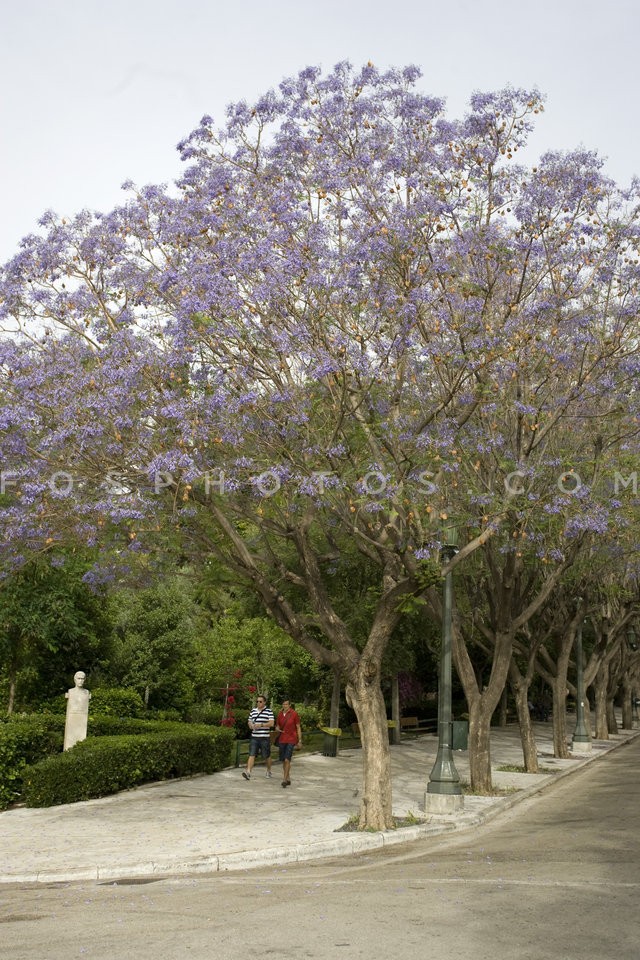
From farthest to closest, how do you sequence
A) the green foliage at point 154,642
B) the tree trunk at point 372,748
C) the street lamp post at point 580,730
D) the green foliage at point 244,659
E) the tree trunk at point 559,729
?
1. the green foliage at point 244,659
2. the green foliage at point 154,642
3. the street lamp post at point 580,730
4. the tree trunk at point 559,729
5. the tree trunk at point 372,748

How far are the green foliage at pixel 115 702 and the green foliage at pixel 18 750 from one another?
9.03 m

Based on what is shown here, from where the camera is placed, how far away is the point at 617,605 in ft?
117

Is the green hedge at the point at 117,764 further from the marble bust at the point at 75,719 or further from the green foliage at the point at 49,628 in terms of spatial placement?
the green foliage at the point at 49,628

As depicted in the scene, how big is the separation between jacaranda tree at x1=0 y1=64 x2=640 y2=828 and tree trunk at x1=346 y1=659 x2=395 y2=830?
0.03 m

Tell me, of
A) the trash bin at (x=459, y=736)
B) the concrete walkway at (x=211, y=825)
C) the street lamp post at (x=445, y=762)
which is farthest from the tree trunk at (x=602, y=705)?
the street lamp post at (x=445, y=762)

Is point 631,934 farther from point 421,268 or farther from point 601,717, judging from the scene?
point 601,717

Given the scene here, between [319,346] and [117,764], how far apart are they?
9.45 meters

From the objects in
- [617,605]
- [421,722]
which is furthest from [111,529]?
[421,722]

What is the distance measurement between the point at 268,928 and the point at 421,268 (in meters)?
9.41

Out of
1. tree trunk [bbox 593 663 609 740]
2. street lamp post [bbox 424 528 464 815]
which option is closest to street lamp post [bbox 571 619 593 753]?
tree trunk [bbox 593 663 609 740]

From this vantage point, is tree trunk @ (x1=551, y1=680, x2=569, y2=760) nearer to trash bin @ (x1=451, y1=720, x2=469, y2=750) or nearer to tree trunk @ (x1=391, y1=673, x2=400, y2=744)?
tree trunk @ (x1=391, y1=673, x2=400, y2=744)

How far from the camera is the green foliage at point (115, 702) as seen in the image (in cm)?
2781

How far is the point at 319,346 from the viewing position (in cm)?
1383

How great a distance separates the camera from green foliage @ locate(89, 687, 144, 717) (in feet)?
91.2
